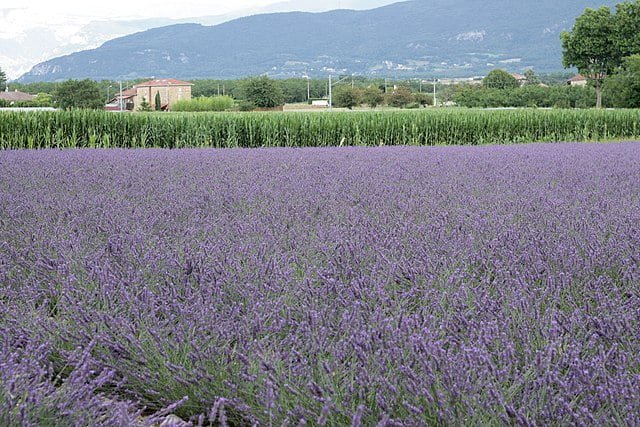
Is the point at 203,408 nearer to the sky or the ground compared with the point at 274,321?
nearer to the ground

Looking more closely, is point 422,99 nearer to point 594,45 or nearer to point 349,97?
point 349,97

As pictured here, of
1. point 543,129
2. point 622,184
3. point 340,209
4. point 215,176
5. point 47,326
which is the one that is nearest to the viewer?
point 47,326

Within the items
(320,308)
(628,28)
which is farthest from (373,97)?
(320,308)

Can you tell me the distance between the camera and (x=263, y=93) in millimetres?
92688

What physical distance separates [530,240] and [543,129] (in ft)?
59.5

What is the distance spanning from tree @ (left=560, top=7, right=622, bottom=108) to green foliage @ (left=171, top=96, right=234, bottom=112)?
4404 centimetres

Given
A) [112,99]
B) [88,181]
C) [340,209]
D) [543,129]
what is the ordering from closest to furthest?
[340,209], [88,181], [543,129], [112,99]

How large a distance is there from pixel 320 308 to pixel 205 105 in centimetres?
8797

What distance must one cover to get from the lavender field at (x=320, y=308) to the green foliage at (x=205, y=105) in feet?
274

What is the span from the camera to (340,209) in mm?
4117

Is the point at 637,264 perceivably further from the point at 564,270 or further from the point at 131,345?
the point at 131,345

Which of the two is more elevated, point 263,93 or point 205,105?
point 263,93

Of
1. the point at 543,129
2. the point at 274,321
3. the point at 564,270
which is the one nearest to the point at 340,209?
the point at 564,270

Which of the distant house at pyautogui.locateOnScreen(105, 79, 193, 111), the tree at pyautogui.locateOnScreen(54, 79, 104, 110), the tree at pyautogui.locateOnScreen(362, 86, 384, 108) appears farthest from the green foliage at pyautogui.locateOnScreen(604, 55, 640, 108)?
the distant house at pyautogui.locateOnScreen(105, 79, 193, 111)
